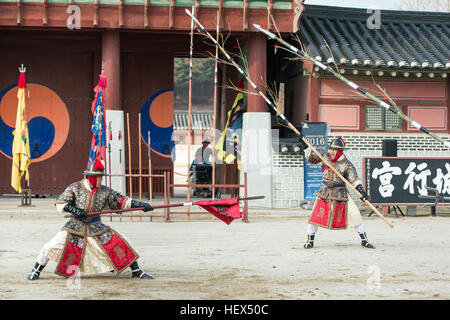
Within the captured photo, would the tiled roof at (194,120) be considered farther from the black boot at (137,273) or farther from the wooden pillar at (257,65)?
the black boot at (137,273)

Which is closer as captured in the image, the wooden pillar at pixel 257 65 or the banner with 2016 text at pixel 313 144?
the banner with 2016 text at pixel 313 144

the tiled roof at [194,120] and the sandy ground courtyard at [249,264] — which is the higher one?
the tiled roof at [194,120]

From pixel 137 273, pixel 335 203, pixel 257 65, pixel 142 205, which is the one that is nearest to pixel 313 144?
pixel 257 65

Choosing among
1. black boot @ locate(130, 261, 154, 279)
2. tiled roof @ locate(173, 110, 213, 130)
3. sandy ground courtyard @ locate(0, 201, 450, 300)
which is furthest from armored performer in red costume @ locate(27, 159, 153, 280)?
tiled roof @ locate(173, 110, 213, 130)

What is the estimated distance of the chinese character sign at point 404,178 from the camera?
16.7m

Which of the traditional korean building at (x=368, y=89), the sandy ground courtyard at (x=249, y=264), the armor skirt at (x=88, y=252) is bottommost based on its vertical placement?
the sandy ground courtyard at (x=249, y=264)

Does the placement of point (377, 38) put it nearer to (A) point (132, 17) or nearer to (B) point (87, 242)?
(A) point (132, 17)

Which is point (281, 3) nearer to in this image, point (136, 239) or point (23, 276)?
point (136, 239)

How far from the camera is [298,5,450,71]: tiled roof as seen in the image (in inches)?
717

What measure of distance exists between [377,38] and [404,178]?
16.0 feet

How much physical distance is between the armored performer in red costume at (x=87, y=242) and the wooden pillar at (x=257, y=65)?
9.91 m

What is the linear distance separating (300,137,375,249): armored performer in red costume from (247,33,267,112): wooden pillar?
696cm

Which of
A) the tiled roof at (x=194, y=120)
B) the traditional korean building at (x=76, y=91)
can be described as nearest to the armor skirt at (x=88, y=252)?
the traditional korean building at (x=76, y=91)

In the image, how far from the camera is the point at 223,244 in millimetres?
11250
